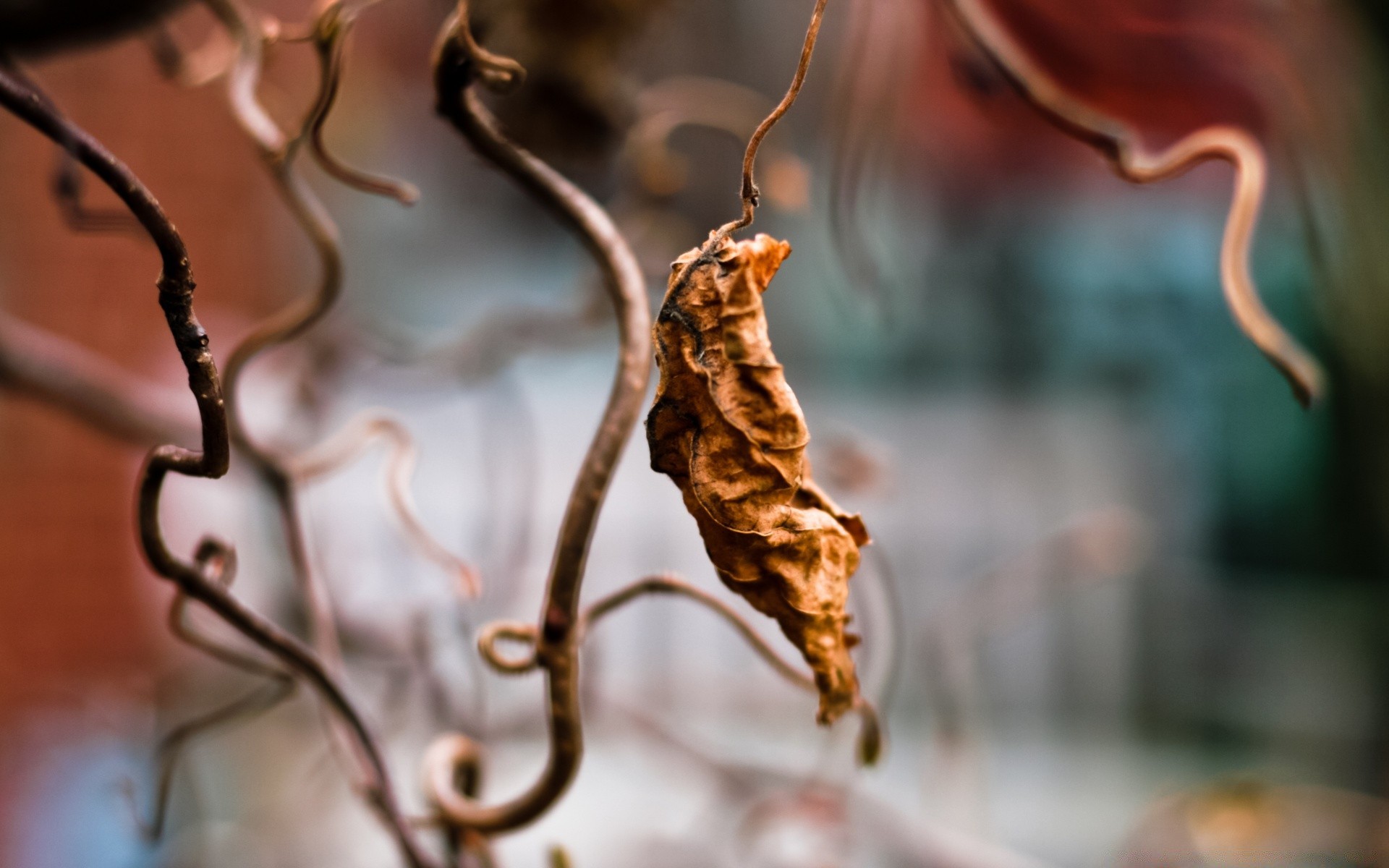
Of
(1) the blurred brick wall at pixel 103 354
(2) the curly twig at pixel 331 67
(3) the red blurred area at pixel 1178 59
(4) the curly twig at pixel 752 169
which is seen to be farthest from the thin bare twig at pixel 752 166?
(1) the blurred brick wall at pixel 103 354

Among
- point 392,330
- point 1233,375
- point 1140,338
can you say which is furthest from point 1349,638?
point 392,330

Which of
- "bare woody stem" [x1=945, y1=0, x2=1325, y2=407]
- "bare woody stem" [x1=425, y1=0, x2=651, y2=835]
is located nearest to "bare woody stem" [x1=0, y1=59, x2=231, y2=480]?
"bare woody stem" [x1=425, y1=0, x2=651, y2=835]

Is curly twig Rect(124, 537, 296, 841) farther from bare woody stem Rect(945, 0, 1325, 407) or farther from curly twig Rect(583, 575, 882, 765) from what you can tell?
bare woody stem Rect(945, 0, 1325, 407)

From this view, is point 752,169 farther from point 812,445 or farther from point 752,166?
point 812,445

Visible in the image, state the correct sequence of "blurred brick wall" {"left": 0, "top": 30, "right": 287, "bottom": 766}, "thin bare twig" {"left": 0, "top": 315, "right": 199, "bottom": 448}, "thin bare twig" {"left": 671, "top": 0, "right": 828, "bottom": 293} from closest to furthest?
"thin bare twig" {"left": 671, "top": 0, "right": 828, "bottom": 293} < "thin bare twig" {"left": 0, "top": 315, "right": 199, "bottom": 448} < "blurred brick wall" {"left": 0, "top": 30, "right": 287, "bottom": 766}

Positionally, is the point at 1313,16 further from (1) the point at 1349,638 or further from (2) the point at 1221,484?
(1) the point at 1349,638

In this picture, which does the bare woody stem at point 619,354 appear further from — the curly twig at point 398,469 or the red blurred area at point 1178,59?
the red blurred area at point 1178,59
